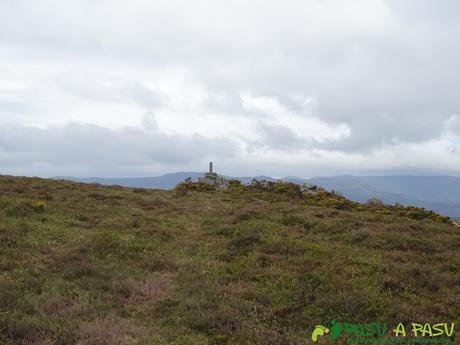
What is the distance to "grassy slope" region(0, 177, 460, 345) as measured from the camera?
29.0 ft

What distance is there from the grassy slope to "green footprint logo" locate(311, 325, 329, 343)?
0.18 metres

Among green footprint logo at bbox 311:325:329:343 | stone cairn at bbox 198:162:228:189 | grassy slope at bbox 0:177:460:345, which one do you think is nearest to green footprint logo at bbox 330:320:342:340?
green footprint logo at bbox 311:325:329:343

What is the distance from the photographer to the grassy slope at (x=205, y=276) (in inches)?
348

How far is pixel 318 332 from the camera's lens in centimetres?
862

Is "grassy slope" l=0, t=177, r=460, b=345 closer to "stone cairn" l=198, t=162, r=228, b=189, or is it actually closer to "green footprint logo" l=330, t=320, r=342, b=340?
"green footprint logo" l=330, t=320, r=342, b=340

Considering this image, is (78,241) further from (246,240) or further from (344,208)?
(344,208)

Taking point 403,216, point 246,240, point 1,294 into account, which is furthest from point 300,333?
point 403,216

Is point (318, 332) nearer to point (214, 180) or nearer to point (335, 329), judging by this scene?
point (335, 329)

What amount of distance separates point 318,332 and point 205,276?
4949 millimetres

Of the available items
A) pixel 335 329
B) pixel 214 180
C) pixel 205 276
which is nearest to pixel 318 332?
pixel 335 329

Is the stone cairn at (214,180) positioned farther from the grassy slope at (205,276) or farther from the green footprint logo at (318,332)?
the green footprint logo at (318,332)

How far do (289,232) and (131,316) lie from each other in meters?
11.6

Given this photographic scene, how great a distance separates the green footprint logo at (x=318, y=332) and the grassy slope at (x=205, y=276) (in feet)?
0.59

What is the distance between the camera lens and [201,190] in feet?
130
